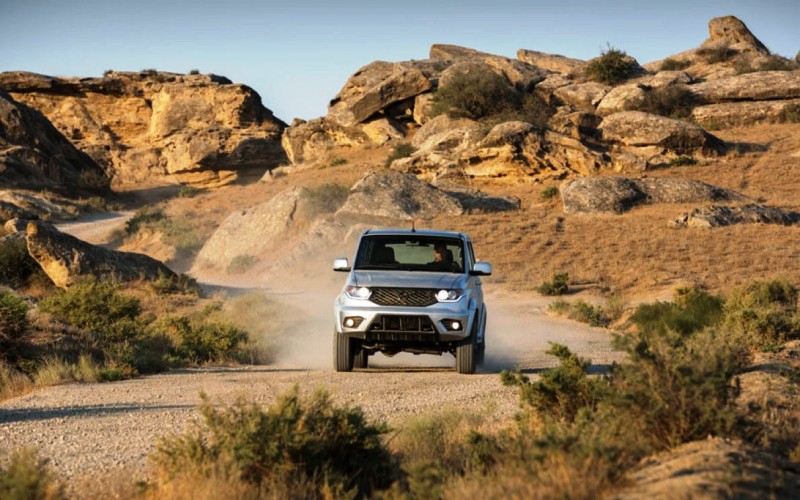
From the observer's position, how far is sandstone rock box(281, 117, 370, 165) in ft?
190

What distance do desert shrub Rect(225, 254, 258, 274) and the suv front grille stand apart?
21.1 meters

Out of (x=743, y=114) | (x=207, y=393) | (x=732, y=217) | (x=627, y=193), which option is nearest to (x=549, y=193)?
(x=627, y=193)

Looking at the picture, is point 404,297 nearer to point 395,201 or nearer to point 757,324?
point 757,324

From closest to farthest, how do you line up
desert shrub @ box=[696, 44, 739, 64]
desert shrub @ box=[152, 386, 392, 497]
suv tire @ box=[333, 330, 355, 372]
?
desert shrub @ box=[152, 386, 392, 497], suv tire @ box=[333, 330, 355, 372], desert shrub @ box=[696, 44, 739, 64]

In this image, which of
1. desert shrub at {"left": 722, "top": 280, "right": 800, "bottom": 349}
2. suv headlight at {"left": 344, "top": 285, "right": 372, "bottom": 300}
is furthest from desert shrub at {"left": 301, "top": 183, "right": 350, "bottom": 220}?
suv headlight at {"left": 344, "top": 285, "right": 372, "bottom": 300}

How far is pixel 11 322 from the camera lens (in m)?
14.0

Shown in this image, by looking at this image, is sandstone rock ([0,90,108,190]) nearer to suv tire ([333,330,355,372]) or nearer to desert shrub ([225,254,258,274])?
desert shrub ([225,254,258,274])

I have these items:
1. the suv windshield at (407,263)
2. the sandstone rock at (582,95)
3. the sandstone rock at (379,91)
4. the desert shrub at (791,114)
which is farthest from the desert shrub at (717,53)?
the suv windshield at (407,263)

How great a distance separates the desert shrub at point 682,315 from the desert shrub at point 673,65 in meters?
44.0

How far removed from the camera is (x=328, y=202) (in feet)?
119

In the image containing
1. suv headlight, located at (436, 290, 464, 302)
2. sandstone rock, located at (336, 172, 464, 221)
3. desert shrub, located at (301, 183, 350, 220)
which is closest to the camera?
suv headlight, located at (436, 290, 464, 302)

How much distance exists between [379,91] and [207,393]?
153 feet

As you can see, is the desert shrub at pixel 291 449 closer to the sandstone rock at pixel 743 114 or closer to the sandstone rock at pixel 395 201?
the sandstone rock at pixel 395 201

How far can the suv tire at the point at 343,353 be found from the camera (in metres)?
12.4
